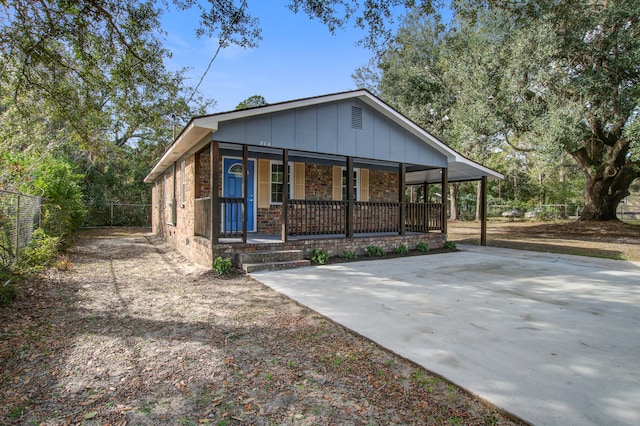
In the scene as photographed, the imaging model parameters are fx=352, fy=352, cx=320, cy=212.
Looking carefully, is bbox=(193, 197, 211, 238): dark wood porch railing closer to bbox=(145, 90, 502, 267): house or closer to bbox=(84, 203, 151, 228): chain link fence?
bbox=(145, 90, 502, 267): house

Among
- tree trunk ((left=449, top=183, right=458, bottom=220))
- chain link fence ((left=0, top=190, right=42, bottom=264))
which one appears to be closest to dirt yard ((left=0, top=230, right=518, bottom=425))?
chain link fence ((left=0, top=190, right=42, bottom=264))

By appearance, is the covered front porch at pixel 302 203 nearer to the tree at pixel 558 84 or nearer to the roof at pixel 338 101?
the roof at pixel 338 101

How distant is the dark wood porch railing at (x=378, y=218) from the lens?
408 inches

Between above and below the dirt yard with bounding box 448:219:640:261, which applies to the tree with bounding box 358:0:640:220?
above

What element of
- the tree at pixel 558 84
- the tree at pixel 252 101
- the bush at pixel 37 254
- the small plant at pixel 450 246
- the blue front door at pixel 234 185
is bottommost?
the small plant at pixel 450 246

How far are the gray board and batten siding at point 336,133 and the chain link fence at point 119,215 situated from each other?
16961 mm

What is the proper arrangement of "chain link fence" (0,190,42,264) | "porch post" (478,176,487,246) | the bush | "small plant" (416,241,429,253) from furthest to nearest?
"porch post" (478,176,487,246), "small plant" (416,241,429,253), the bush, "chain link fence" (0,190,42,264)

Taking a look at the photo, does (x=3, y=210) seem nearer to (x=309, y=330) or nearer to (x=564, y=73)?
(x=309, y=330)

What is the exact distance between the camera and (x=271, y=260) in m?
7.76

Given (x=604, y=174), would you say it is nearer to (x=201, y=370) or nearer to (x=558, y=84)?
(x=558, y=84)

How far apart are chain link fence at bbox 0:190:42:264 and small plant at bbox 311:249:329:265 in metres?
5.50

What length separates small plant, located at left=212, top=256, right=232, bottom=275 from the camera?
6895mm

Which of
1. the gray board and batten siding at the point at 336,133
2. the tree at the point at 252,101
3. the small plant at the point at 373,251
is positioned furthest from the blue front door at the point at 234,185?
the tree at the point at 252,101

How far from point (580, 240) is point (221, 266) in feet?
50.3
